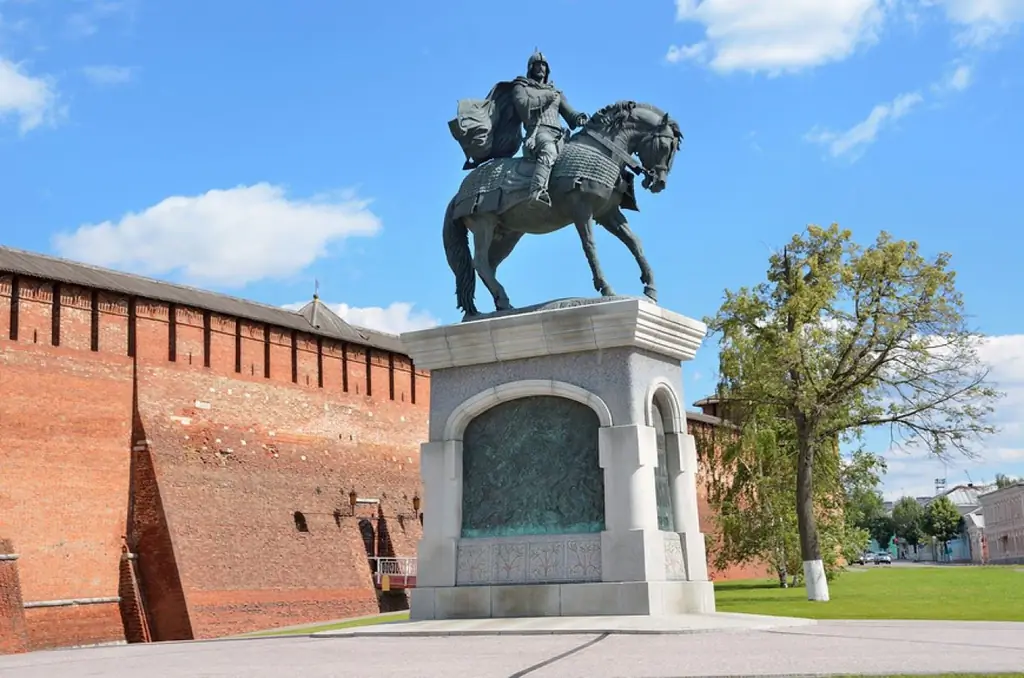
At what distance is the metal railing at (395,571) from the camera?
29156mm

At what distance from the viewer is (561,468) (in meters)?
8.95

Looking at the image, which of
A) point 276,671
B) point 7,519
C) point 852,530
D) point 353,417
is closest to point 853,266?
point 852,530

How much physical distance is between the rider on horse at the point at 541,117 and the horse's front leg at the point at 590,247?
351 millimetres

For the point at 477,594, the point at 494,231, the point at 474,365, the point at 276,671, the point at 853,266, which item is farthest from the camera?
the point at 853,266

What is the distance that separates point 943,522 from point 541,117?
95120 mm

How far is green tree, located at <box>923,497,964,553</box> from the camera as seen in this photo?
95.2 meters

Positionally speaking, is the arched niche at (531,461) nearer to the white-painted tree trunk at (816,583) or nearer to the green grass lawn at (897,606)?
the green grass lawn at (897,606)

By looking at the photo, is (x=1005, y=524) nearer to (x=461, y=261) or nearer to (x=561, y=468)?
(x=461, y=261)

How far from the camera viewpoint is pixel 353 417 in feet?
98.1

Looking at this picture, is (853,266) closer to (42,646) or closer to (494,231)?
(494,231)

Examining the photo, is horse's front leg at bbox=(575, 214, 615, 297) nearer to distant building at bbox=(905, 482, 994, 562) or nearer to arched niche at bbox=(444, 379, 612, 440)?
arched niche at bbox=(444, 379, 612, 440)

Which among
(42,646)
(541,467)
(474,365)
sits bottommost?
(42,646)

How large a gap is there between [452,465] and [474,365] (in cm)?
88

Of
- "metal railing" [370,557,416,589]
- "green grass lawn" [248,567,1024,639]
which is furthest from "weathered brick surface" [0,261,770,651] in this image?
"green grass lawn" [248,567,1024,639]
